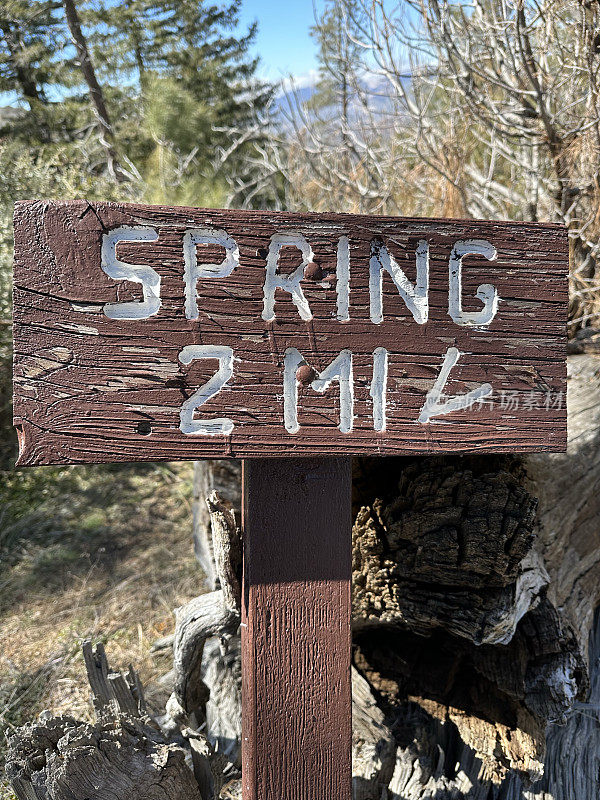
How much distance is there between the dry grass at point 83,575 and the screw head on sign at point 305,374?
1540 millimetres

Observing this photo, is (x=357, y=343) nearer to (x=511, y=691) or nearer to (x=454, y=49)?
(x=511, y=691)

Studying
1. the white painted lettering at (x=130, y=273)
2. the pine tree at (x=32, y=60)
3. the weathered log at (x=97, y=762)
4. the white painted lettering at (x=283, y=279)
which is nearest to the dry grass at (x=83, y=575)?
the weathered log at (x=97, y=762)

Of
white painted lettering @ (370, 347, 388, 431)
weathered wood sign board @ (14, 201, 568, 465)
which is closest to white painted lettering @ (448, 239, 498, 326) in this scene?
weathered wood sign board @ (14, 201, 568, 465)

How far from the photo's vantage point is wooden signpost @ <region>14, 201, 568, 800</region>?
3.24 feet

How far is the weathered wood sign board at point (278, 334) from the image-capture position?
99cm

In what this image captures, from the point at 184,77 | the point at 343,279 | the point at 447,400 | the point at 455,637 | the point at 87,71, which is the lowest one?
the point at 455,637

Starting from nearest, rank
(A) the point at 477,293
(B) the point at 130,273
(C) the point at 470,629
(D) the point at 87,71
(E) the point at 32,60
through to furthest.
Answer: (B) the point at 130,273 < (A) the point at 477,293 < (C) the point at 470,629 < (D) the point at 87,71 < (E) the point at 32,60

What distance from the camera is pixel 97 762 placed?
116 cm

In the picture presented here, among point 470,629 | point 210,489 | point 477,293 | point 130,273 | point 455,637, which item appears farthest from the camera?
point 210,489

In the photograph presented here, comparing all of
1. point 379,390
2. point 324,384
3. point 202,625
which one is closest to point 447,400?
point 379,390

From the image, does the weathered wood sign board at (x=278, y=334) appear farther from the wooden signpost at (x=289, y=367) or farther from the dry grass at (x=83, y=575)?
the dry grass at (x=83, y=575)

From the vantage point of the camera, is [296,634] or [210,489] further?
[210,489]

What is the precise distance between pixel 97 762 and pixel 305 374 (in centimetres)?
86

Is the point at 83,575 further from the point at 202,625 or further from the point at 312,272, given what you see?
the point at 312,272
